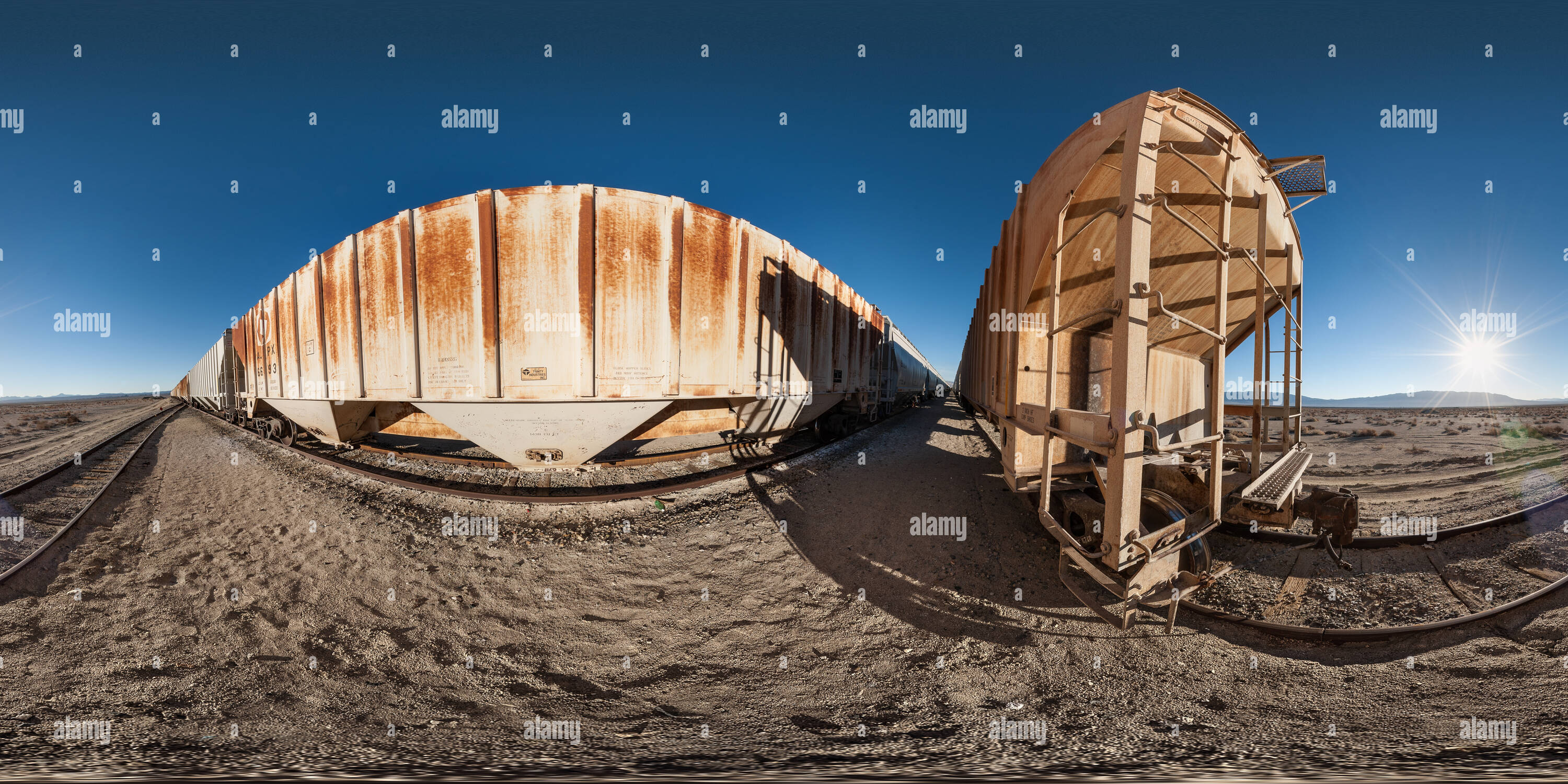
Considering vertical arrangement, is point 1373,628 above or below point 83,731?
above

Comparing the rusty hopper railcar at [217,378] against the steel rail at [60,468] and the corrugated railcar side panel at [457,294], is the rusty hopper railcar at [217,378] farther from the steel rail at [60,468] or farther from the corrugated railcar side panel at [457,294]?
the corrugated railcar side panel at [457,294]

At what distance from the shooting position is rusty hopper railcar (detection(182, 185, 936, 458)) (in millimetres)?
6004

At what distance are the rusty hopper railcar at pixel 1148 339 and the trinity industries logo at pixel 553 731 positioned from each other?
3239mm

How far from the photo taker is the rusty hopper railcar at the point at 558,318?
6004mm

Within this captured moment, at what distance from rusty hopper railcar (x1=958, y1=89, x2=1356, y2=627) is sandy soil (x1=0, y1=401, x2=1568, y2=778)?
627 millimetres

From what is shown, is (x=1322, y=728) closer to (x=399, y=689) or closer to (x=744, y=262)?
(x=399, y=689)

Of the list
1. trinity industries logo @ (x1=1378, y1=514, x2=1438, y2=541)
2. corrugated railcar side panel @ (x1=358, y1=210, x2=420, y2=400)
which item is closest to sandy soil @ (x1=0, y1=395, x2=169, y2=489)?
corrugated railcar side panel @ (x1=358, y1=210, x2=420, y2=400)

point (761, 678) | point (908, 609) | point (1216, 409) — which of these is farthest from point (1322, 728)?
point (761, 678)

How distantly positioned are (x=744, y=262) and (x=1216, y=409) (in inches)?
236

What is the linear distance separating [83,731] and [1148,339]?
291 inches

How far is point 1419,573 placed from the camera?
4090mm

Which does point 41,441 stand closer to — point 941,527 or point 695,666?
point 695,666

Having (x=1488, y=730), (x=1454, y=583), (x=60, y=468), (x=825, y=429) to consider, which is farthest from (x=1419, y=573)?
(x=60, y=468)

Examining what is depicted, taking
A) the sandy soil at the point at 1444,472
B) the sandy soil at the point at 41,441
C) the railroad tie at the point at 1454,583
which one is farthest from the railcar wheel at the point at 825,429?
the sandy soil at the point at 41,441
